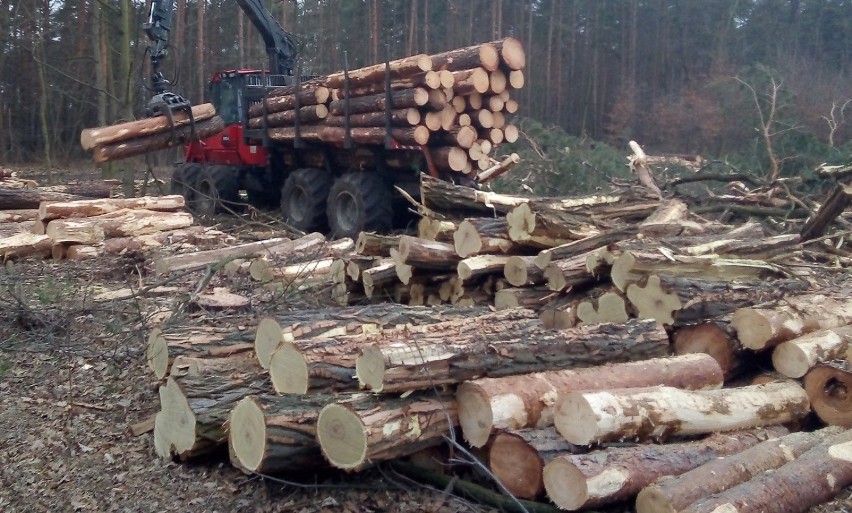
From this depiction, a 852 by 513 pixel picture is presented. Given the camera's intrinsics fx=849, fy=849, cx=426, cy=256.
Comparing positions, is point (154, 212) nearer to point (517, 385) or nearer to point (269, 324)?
point (269, 324)

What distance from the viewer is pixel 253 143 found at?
13.9 metres

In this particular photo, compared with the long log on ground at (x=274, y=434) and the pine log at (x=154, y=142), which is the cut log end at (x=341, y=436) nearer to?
the long log on ground at (x=274, y=434)

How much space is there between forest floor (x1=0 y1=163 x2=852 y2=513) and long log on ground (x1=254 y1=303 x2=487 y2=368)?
27.6 inches

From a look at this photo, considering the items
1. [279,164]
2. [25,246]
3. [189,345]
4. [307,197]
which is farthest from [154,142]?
[279,164]

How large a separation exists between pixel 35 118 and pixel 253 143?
20257mm

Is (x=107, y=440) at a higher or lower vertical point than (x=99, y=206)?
lower

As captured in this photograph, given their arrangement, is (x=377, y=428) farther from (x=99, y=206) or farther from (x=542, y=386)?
(x=99, y=206)

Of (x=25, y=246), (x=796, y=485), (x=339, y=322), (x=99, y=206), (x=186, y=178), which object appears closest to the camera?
(x=796, y=485)

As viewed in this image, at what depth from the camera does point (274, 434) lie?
12.7 ft

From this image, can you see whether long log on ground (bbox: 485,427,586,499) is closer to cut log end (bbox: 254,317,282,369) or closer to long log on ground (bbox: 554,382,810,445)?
long log on ground (bbox: 554,382,810,445)

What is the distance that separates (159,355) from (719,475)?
307 centimetres

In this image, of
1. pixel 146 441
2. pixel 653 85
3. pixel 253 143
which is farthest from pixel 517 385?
pixel 653 85

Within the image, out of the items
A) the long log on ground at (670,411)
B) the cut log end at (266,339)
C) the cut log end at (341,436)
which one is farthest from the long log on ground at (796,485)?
the cut log end at (266,339)

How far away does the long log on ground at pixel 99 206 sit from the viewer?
10.4 m
